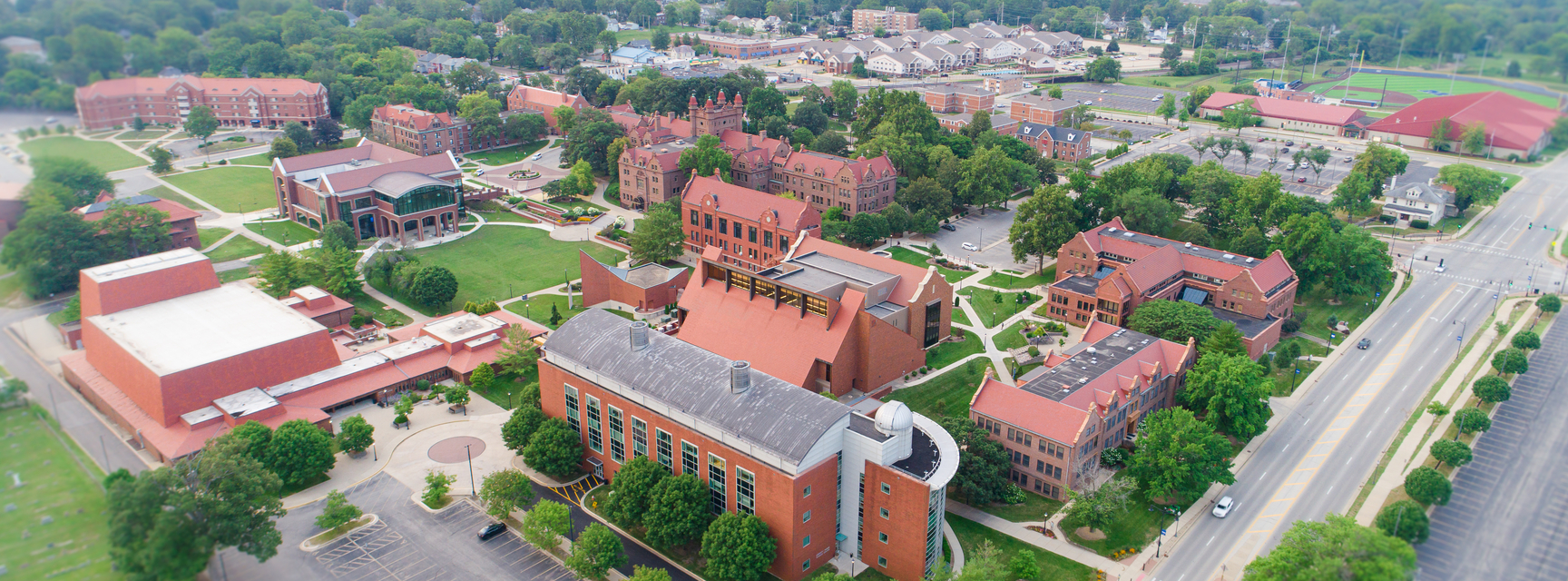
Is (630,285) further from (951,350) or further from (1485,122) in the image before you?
(1485,122)

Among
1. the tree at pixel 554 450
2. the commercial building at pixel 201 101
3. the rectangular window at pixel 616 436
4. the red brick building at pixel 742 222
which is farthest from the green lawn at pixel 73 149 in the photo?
the red brick building at pixel 742 222

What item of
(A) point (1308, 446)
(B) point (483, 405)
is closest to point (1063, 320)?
(A) point (1308, 446)

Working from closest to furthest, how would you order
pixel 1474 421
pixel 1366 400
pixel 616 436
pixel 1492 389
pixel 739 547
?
1. pixel 739 547
2. pixel 616 436
3. pixel 1474 421
4. pixel 1492 389
5. pixel 1366 400

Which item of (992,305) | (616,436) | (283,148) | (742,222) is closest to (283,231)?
(283,148)

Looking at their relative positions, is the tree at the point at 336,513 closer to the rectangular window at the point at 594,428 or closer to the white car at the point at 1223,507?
the rectangular window at the point at 594,428

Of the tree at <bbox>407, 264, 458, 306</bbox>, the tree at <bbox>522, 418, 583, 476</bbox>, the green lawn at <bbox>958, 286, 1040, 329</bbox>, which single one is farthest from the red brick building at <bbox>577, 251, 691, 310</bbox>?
the tree at <bbox>522, 418, 583, 476</bbox>

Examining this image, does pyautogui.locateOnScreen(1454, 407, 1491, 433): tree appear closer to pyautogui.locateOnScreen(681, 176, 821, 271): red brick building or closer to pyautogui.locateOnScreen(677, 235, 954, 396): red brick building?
pyautogui.locateOnScreen(677, 235, 954, 396): red brick building
